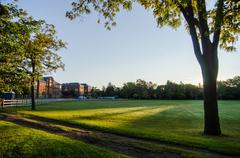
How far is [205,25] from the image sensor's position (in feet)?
48.0

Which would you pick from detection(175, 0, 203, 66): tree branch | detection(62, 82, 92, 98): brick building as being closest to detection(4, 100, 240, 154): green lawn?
detection(175, 0, 203, 66): tree branch

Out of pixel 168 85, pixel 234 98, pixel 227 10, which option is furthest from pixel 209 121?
pixel 168 85

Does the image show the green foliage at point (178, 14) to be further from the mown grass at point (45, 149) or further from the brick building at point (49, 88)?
the brick building at point (49, 88)

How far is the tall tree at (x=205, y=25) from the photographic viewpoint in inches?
531

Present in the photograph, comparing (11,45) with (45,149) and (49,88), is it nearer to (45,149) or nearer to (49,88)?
(45,149)

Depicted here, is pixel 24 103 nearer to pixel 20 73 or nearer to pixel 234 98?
pixel 20 73

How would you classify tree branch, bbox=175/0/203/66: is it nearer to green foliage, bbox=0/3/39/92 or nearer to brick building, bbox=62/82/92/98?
green foliage, bbox=0/3/39/92

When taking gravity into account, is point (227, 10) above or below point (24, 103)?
above

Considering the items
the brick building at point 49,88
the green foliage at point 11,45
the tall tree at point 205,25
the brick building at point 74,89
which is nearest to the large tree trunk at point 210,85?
the tall tree at point 205,25

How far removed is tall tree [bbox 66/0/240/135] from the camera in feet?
44.2

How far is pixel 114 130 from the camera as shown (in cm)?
1413

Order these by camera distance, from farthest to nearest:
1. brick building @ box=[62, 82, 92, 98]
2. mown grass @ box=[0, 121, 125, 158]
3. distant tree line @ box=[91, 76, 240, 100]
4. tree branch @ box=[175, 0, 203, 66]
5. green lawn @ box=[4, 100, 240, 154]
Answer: brick building @ box=[62, 82, 92, 98] < distant tree line @ box=[91, 76, 240, 100] < tree branch @ box=[175, 0, 203, 66] < green lawn @ box=[4, 100, 240, 154] < mown grass @ box=[0, 121, 125, 158]

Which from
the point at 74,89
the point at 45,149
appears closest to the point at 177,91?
the point at 74,89

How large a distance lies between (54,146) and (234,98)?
4362 inches
